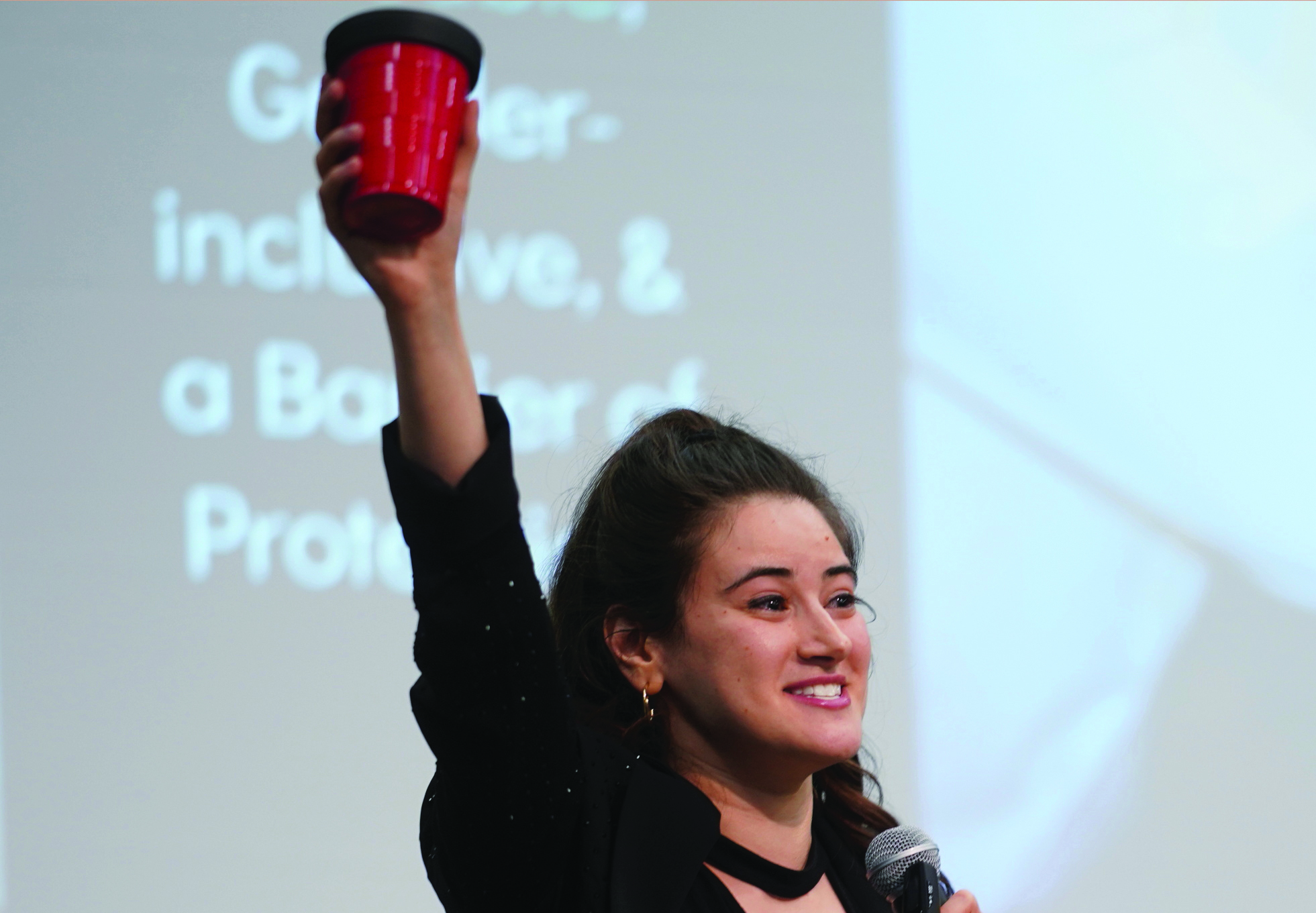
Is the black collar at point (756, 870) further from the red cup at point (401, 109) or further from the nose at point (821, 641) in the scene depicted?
the red cup at point (401, 109)

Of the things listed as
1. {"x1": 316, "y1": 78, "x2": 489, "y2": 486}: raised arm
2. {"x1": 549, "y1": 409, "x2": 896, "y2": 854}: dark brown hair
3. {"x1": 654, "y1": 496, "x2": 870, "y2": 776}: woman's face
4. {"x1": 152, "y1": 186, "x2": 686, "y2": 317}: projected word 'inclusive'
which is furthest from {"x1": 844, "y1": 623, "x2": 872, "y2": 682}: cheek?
{"x1": 152, "y1": 186, "x2": 686, "y2": 317}: projected word 'inclusive'

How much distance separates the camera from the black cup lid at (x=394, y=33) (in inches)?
36.6

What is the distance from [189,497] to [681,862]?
5.45 feet

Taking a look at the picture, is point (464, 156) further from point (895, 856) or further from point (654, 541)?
point (895, 856)

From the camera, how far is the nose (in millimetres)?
1504

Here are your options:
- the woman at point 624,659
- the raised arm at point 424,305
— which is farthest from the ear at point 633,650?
the raised arm at point 424,305

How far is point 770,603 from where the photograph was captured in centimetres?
155

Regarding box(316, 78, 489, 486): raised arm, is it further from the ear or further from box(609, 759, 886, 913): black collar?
the ear

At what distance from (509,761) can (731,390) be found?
1893mm

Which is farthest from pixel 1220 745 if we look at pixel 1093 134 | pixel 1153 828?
pixel 1093 134

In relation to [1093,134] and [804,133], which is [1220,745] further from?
[804,133]

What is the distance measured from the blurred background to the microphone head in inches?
52.5

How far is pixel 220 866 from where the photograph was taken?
2.61 metres


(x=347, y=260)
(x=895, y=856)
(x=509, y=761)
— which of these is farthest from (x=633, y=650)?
(x=347, y=260)
